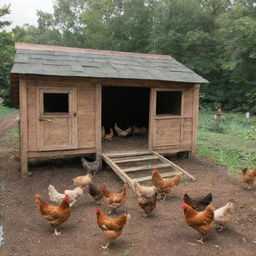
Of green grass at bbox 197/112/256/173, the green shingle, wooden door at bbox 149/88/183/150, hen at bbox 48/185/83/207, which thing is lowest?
green grass at bbox 197/112/256/173

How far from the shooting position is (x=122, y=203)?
561 centimetres

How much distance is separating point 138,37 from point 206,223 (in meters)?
30.8

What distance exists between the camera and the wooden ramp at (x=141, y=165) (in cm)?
777

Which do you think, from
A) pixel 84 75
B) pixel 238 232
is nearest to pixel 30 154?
pixel 84 75

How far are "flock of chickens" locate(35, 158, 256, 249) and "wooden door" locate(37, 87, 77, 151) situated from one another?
168 cm

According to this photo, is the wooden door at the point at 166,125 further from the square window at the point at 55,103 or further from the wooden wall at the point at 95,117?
the square window at the point at 55,103

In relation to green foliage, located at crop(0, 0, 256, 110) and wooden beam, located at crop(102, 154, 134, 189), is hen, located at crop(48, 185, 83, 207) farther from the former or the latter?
green foliage, located at crop(0, 0, 256, 110)

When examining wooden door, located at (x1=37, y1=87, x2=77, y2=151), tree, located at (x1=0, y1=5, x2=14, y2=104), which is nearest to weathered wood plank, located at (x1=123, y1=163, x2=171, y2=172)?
wooden door, located at (x1=37, y1=87, x2=77, y2=151)

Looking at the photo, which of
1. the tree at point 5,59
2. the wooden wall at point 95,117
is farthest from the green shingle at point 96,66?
the tree at point 5,59

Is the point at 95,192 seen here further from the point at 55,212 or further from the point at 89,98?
the point at 89,98

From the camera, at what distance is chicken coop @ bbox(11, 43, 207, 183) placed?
7.63 meters

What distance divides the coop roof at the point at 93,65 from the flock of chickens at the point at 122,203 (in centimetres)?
310

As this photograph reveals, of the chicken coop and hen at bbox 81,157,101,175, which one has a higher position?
the chicken coop

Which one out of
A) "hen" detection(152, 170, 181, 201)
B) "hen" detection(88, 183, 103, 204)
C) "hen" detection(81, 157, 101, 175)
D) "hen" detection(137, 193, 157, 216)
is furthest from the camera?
"hen" detection(81, 157, 101, 175)
